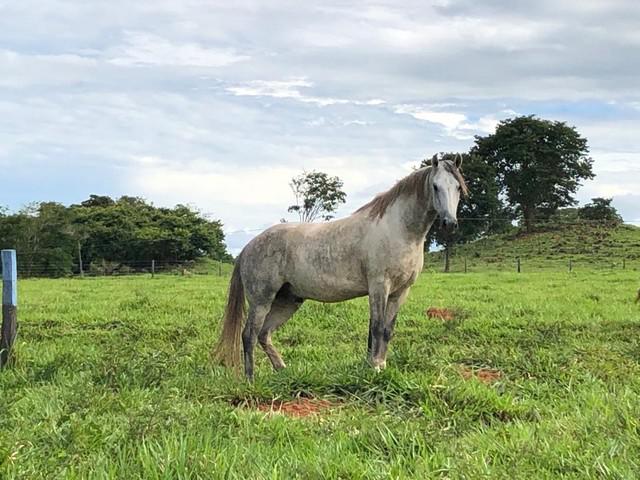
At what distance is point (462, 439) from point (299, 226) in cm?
357

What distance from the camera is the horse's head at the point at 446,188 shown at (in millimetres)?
5941

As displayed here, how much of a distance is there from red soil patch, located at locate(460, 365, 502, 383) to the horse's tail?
2.37 meters

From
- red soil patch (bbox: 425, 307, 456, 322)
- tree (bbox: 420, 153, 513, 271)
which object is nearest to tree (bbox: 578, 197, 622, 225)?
tree (bbox: 420, 153, 513, 271)

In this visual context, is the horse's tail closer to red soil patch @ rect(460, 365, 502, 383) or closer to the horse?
the horse

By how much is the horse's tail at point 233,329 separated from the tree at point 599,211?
4642 cm

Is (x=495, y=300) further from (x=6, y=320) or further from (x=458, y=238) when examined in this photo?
(x=458, y=238)

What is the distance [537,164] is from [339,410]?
4360 centimetres

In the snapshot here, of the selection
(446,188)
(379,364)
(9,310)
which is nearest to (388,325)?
(379,364)

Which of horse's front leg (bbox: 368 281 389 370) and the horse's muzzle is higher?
the horse's muzzle

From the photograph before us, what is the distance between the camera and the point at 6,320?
7086 mm

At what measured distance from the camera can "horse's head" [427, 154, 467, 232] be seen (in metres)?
5.94

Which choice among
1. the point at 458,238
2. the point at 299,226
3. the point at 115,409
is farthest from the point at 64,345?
the point at 458,238

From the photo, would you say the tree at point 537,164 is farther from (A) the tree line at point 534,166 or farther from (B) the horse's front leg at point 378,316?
(B) the horse's front leg at point 378,316

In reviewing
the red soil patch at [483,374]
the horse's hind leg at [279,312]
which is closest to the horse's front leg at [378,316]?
the red soil patch at [483,374]
